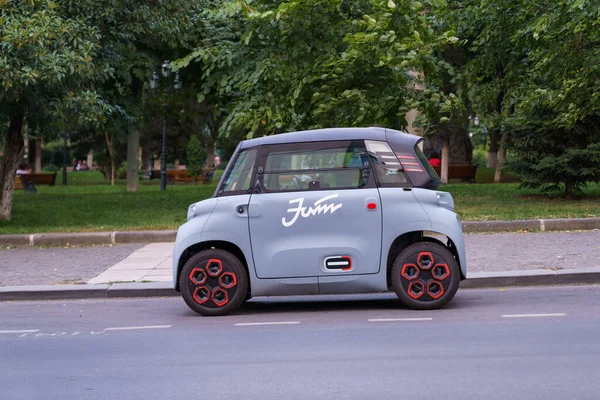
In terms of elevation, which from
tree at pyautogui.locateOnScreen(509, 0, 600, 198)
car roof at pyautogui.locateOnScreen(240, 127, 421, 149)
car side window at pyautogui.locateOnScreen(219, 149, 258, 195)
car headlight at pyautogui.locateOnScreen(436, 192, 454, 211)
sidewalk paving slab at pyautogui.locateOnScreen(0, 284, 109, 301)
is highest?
tree at pyautogui.locateOnScreen(509, 0, 600, 198)

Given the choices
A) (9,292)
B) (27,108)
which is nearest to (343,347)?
(9,292)

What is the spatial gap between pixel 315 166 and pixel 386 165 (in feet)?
2.26

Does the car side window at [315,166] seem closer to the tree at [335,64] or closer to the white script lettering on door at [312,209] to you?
the white script lettering on door at [312,209]

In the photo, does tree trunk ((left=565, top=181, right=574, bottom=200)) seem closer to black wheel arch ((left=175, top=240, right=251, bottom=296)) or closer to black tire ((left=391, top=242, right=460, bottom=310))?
black tire ((left=391, top=242, right=460, bottom=310))

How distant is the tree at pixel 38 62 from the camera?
16562 mm

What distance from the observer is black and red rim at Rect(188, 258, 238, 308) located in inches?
373

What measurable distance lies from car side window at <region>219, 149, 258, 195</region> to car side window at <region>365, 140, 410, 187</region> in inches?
45.8

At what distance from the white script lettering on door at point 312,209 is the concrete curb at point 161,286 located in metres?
2.54

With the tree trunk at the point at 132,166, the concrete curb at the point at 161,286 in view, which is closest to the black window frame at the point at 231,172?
the concrete curb at the point at 161,286

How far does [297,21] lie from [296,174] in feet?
29.6

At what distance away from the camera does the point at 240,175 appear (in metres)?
9.69

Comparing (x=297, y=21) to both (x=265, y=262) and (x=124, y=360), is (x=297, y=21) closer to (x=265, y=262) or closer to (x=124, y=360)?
(x=265, y=262)

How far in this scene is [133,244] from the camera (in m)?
15.9

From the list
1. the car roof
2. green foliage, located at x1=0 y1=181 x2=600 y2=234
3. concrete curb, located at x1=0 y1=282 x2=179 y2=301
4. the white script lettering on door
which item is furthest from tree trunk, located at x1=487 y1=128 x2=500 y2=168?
the white script lettering on door
